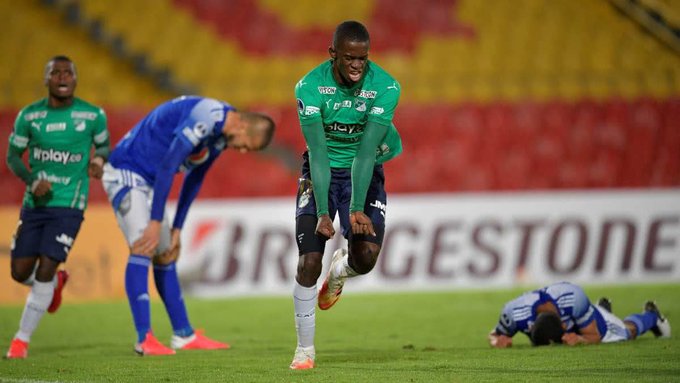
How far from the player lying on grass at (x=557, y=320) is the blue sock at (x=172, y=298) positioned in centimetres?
256

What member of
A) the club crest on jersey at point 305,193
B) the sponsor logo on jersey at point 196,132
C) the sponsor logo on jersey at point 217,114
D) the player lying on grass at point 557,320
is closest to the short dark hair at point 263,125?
the sponsor logo on jersey at point 217,114

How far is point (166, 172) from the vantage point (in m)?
8.26

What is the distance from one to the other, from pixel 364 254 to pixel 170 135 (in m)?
2.38

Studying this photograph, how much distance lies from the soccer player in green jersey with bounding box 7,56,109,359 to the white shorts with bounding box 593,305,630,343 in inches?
169

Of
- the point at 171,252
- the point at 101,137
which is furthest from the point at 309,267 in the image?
the point at 101,137

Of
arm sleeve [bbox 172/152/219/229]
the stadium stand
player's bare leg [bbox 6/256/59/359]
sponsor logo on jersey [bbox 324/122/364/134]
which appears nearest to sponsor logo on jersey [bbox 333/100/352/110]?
sponsor logo on jersey [bbox 324/122/364/134]

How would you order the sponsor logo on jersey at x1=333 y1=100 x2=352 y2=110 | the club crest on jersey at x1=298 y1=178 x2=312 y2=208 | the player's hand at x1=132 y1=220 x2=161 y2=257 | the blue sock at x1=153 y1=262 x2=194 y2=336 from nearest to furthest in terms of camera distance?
the sponsor logo on jersey at x1=333 y1=100 x2=352 y2=110
the club crest on jersey at x1=298 y1=178 x2=312 y2=208
the player's hand at x1=132 y1=220 x2=161 y2=257
the blue sock at x1=153 y1=262 x2=194 y2=336

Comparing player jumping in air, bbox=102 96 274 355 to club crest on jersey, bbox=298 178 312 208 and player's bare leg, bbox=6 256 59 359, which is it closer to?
player's bare leg, bbox=6 256 59 359

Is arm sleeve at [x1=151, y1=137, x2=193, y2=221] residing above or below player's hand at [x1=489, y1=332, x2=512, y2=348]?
above

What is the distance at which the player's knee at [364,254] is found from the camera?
7309mm

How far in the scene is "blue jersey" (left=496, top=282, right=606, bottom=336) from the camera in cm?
838

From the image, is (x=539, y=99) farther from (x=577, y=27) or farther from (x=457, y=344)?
(x=457, y=344)

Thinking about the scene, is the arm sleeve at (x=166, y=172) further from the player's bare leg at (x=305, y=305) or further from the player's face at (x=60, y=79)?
the player's bare leg at (x=305, y=305)

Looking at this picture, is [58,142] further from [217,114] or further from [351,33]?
[351,33]
